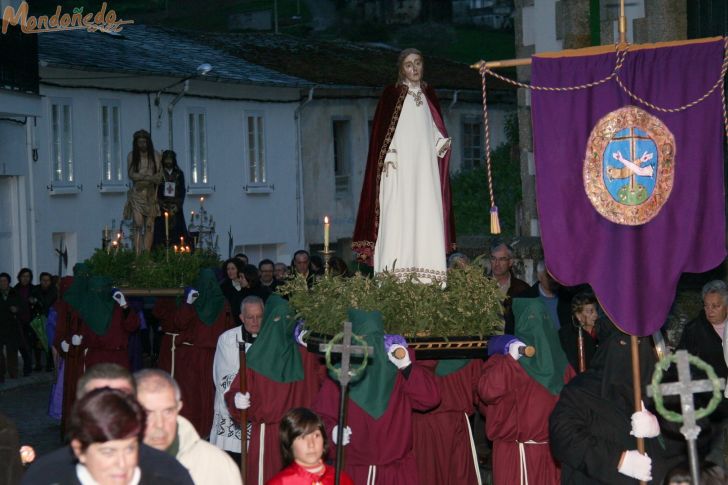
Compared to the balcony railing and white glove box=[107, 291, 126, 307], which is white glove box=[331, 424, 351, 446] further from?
the balcony railing

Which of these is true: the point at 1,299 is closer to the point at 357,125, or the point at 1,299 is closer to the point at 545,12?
the point at 545,12

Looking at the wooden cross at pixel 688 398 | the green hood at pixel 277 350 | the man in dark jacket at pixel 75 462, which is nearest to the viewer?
the man in dark jacket at pixel 75 462

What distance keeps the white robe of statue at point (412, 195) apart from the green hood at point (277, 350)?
77 cm

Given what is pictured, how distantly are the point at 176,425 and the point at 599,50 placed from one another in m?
4.28

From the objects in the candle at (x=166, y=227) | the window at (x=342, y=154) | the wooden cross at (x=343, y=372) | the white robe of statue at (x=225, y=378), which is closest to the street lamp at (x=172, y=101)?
the window at (x=342, y=154)

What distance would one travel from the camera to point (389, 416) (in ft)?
33.8

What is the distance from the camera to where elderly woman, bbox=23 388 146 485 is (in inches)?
232

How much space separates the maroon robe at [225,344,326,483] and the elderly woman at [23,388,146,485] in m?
5.23

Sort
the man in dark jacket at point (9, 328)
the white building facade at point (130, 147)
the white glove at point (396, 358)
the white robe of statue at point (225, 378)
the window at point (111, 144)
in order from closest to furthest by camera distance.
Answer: the white glove at point (396, 358), the white robe of statue at point (225, 378), the man in dark jacket at point (9, 328), the white building facade at point (130, 147), the window at point (111, 144)

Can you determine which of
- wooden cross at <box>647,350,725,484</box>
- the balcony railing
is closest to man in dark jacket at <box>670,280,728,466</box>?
wooden cross at <box>647,350,725,484</box>

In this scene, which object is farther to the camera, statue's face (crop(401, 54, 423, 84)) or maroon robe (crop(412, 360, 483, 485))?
statue's face (crop(401, 54, 423, 84))

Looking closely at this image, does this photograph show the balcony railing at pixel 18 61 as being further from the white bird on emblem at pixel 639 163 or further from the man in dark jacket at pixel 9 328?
the white bird on emblem at pixel 639 163

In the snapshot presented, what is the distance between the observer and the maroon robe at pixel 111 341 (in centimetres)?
1659

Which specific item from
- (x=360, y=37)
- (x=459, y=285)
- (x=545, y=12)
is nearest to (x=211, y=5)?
(x=360, y=37)
